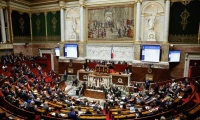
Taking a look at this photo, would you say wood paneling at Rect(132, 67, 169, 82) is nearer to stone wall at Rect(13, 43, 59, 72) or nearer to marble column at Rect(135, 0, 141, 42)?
marble column at Rect(135, 0, 141, 42)

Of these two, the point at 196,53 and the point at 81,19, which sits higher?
the point at 81,19

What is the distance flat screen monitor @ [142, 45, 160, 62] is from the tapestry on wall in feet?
8.43

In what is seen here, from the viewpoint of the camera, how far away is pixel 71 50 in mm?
18547

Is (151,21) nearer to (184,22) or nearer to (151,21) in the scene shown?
(151,21)

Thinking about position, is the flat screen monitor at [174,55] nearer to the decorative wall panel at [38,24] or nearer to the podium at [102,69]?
the podium at [102,69]

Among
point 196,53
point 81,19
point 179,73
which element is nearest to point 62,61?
point 81,19

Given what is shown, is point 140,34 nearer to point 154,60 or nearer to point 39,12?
point 154,60

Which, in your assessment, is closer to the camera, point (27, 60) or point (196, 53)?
point (196, 53)

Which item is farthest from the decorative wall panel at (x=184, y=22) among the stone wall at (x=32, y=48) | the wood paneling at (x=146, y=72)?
the stone wall at (x=32, y=48)

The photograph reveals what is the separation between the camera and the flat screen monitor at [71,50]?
18.3 metres

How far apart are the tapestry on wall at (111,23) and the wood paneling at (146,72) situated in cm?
410

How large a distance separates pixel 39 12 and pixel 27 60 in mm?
7738

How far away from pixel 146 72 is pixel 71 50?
10.1m

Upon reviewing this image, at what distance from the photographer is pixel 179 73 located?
15664mm
